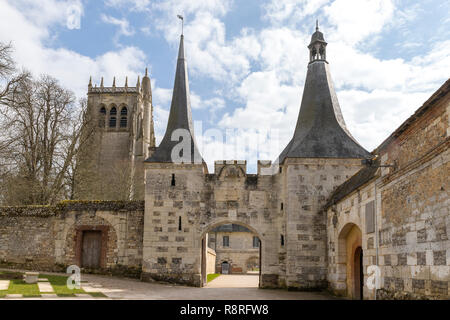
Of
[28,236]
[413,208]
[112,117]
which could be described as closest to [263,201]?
[413,208]

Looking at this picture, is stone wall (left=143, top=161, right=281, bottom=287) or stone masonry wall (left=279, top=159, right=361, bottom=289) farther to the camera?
stone wall (left=143, top=161, right=281, bottom=287)

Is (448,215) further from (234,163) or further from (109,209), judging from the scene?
(109,209)

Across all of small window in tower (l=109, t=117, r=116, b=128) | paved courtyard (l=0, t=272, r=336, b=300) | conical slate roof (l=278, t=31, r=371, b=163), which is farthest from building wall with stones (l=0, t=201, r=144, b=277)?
small window in tower (l=109, t=117, r=116, b=128)

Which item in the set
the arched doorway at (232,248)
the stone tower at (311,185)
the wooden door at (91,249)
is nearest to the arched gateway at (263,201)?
the stone tower at (311,185)

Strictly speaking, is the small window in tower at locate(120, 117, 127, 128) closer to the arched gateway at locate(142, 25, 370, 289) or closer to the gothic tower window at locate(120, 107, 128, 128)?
the gothic tower window at locate(120, 107, 128, 128)

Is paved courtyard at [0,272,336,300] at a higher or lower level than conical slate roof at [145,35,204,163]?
lower

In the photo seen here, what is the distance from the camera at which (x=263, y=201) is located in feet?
57.3

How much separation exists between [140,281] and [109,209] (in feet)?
10.5

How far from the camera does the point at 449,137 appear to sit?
7398mm

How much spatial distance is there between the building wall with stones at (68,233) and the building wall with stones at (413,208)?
9444 millimetres

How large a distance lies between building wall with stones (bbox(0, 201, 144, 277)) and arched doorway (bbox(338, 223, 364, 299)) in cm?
767

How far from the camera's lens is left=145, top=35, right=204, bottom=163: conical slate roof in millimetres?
17828

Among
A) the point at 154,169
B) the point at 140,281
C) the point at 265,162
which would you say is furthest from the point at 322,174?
the point at 140,281

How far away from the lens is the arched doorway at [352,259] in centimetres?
1361
